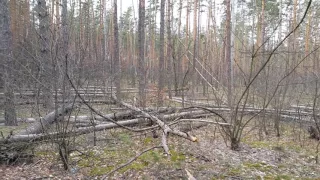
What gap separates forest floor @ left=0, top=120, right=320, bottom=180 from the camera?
4.14 metres

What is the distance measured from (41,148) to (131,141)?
188cm

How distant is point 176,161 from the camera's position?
15.4ft

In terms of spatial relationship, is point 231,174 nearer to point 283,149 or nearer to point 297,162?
point 297,162

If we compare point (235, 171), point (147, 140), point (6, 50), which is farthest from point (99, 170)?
point (6, 50)

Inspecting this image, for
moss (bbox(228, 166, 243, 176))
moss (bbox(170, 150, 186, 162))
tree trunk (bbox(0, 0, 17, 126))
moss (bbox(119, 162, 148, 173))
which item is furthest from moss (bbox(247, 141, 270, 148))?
tree trunk (bbox(0, 0, 17, 126))

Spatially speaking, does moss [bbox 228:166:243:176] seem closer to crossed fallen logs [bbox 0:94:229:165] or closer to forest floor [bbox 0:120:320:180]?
forest floor [bbox 0:120:320:180]

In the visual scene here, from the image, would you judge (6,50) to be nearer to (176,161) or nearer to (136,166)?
(136,166)

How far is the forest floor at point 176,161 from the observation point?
4.14 metres

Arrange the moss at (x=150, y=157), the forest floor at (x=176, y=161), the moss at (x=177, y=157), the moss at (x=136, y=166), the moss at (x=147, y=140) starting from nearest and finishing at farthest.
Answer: the forest floor at (x=176, y=161) → the moss at (x=136, y=166) → the moss at (x=150, y=157) → the moss at (x=177, y=157) → the moss at (x=147, y=140)

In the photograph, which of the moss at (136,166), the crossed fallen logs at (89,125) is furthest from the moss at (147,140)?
the moss at (136,166)

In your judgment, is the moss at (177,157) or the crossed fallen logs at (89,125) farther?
the moss at (177,157)

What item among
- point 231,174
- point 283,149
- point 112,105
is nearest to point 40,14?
point 112,105

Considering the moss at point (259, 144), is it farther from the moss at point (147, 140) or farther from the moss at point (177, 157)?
the moss at point (147, 140)

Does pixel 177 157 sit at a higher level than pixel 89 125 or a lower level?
lower
